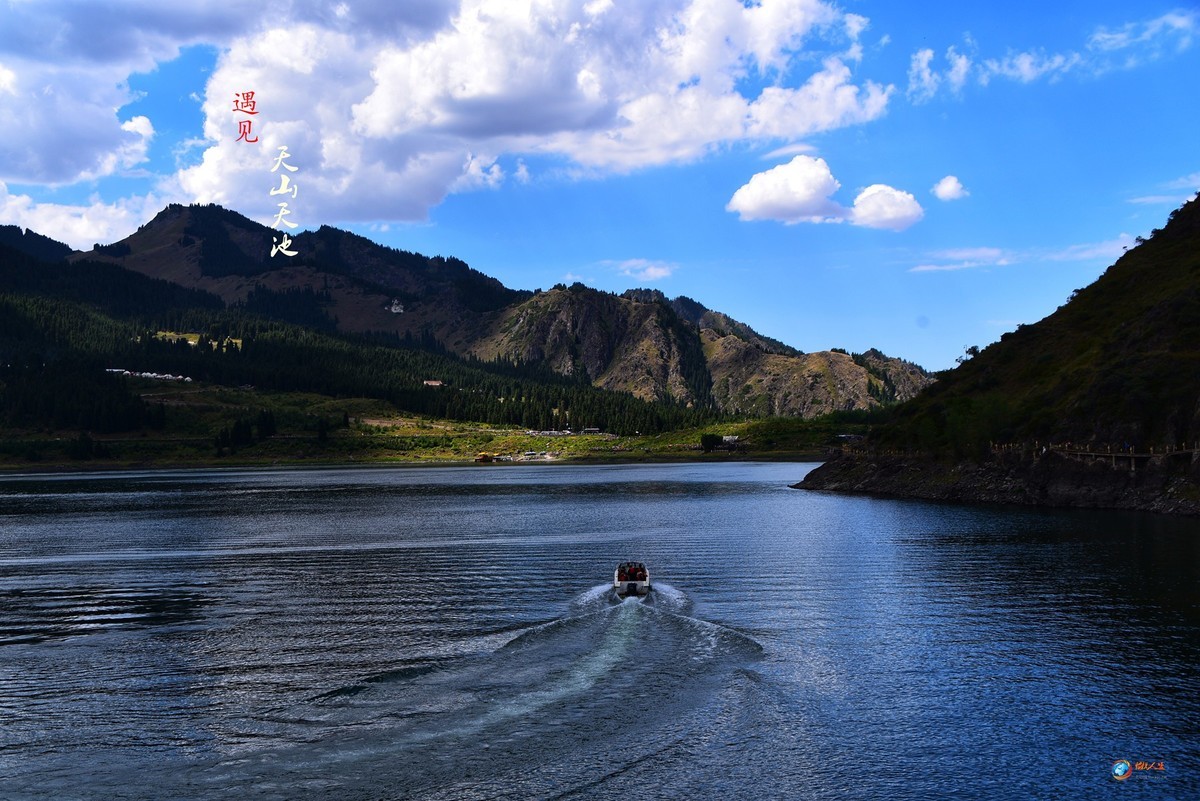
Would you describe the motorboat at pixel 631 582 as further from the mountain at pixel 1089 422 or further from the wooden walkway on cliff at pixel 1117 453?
the wooden walkway on cliff at pixel 1117 453

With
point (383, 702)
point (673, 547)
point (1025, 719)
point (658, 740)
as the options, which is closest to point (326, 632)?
point (383, 702)

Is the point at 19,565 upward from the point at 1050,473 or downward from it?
downward

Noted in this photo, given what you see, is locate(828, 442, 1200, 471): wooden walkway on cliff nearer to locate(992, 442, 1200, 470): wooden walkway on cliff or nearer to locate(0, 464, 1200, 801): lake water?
locate(992, 442, 1200, 470): wooden walkway on cliff

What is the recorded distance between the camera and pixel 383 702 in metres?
44.4

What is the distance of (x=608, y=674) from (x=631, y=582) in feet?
77.8

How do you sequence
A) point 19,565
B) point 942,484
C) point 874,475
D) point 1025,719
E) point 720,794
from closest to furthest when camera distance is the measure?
1. point 720,794
2. point 1025,719
3. point 19,565
4. point 942,484
5. point 874,475

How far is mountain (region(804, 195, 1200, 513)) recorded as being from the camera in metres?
133

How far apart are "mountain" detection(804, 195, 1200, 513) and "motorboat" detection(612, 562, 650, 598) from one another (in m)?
90.8

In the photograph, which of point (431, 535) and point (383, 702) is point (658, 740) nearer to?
point (383, 702)

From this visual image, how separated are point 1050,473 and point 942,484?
25.5 metres

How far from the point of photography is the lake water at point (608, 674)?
36.2 meters

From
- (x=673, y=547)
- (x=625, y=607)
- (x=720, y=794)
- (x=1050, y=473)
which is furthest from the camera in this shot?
(x=1050, y=473)

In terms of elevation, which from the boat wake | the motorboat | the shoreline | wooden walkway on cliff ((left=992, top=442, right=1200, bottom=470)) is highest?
wooden walkway on cliff ((left=992, top=442, right=1200, bottom=470))

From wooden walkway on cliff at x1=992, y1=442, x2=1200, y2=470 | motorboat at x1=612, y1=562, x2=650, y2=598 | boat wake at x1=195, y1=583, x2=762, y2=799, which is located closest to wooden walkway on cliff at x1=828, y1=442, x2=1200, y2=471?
wooden walkway on cliff at x1=992, y1=442, x2=1200, y2=470
